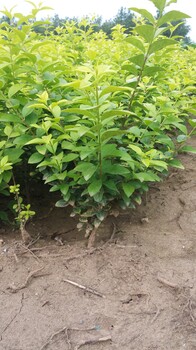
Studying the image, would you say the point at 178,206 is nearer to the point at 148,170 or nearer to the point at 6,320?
the point at 148,170

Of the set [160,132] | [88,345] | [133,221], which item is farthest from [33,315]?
[160,132]

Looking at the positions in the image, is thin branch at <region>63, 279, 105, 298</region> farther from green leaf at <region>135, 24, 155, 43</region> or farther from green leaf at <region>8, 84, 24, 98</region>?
green leaf at <region>135, 24, 155, 43</region>

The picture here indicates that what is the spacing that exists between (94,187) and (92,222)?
35cm

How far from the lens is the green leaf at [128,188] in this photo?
2041 millimetres

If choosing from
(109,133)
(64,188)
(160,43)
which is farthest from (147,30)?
(64,188)

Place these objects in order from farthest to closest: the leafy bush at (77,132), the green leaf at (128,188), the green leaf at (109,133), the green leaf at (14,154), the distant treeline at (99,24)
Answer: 1. the distant treeline at (99,24)
2. the green leaf at (14,154)
3. the green leaf at (128,188)
4. the leafy bush at (77,132)
5. the green leaf at (109,133)

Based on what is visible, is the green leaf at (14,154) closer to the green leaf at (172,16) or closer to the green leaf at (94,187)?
the green leaf at (94,187)

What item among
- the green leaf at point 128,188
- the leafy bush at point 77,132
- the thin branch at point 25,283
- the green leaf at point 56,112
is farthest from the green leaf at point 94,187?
the thin branch at point 25,283

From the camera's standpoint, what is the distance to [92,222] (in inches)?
88.8

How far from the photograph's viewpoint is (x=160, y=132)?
2371 mm

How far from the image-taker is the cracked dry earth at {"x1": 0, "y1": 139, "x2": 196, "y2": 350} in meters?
1.71

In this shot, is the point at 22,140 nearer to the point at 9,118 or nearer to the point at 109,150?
the point at 9,118

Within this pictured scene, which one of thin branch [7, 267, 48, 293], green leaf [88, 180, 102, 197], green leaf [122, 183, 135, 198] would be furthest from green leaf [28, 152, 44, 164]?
thin branch [7, 267, 48, 293]

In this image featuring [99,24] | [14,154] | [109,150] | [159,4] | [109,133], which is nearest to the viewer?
[159,4]
